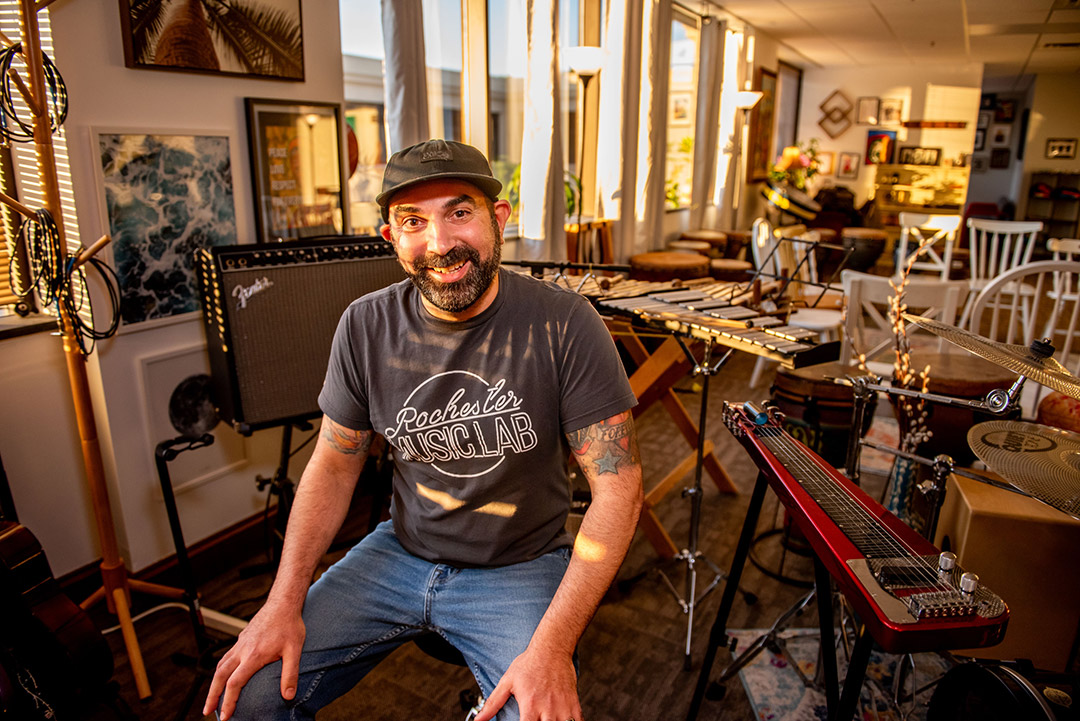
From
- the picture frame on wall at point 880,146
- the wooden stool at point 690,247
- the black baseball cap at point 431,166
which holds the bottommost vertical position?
the wooden stool at point 690,247

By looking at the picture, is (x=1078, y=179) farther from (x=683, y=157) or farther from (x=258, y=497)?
(x=258, y=497)

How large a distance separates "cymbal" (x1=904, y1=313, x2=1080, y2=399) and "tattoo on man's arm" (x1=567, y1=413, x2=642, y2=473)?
2.31ft

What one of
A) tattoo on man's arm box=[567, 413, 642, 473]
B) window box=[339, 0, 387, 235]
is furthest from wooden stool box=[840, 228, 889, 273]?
tattoo on man's arm box=[567, 413, 642, 473]

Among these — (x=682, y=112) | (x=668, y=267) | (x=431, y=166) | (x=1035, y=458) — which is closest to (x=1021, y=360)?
(x=1035, y=458)

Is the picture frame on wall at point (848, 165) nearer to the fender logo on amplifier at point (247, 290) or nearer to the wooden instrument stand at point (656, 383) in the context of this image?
the wooden instrument stand at point (656, 383)

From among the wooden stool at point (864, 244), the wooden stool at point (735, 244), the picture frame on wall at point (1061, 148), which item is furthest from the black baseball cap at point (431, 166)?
the picture frame on wall at point (1061, 148)

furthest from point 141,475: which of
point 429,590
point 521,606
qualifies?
point 521,606

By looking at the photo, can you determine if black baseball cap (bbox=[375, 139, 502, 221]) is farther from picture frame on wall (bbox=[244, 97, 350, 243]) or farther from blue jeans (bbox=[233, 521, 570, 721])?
picture frame on wall (bbox=[244, 97, 350, 243])

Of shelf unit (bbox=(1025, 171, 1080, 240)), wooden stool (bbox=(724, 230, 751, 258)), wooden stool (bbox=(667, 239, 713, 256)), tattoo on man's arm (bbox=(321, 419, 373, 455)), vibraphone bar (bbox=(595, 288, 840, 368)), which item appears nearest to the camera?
tattoo on man's arm (bbox=(321, 419, 373, 455))

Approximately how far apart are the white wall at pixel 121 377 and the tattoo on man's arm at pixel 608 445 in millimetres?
1520

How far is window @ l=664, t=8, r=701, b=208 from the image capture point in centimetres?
645

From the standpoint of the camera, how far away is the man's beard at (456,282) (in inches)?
55.7

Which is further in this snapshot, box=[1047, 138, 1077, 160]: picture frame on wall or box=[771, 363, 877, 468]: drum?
box=[1047, 138, 1077, 160]: picture frame on wall

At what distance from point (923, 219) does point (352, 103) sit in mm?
4596
